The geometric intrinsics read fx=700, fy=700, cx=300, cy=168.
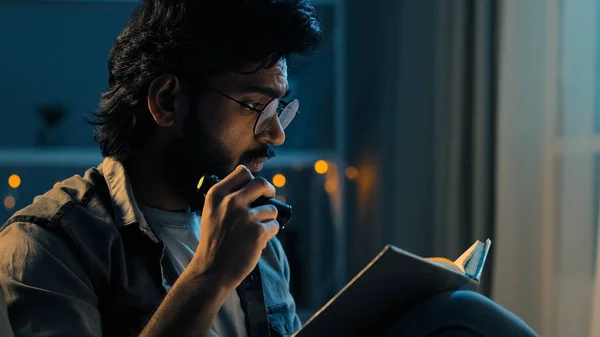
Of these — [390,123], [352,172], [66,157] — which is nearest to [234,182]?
[390,123]

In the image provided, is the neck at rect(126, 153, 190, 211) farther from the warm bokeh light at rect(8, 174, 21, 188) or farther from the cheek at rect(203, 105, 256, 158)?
the warm bokeh light at rect(8, 174, 21, 188)

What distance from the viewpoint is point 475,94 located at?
7.02 ft

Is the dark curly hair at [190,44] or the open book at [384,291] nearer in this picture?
the open book at [384,291]

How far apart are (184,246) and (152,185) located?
0.12m

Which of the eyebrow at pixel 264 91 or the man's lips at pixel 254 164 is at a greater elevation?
the eyebrow at pixel 264 91

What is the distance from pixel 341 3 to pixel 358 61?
269 mm

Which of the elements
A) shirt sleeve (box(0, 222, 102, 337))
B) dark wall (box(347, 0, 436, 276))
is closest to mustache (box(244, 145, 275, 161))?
shirt sleeve (box(0, 222, 102, 337))

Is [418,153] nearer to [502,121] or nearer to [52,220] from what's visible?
[502,121]

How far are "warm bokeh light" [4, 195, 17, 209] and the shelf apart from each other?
14cm

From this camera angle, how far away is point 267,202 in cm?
103

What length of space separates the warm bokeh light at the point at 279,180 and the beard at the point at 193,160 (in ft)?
5.81

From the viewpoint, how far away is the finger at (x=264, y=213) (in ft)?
3.26

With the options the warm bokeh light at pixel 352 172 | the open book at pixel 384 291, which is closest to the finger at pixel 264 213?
the open book at pixel 384 291

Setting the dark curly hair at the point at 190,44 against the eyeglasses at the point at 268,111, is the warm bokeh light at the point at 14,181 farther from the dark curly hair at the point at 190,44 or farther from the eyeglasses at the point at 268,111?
the eyeglasses at the point at 268,111
